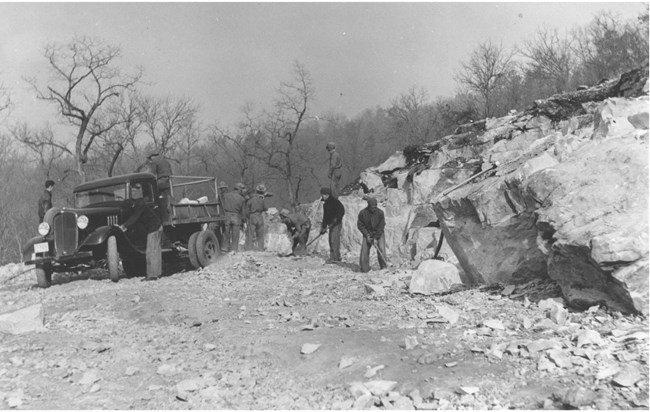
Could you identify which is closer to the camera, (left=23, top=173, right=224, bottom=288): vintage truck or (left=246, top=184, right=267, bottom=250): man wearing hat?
(left=23, top=173, right=224, bottom=288): vintage truck

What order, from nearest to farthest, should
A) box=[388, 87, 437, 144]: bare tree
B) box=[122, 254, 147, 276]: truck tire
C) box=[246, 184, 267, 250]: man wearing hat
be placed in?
box=[122, 254, 147, 276]: truck tire → box=[246, 184, 267, 250]: man wearing hat → box=[388, 87, 437, 144]: bare tree

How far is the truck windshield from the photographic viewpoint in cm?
955

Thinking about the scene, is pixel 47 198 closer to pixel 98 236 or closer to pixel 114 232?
pixel 114 232

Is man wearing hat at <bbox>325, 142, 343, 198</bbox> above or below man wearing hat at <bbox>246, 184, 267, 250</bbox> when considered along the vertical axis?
above

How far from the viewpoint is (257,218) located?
1295 cm

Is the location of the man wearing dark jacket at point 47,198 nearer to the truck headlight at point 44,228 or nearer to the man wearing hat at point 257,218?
the truck headlight at point 44,228

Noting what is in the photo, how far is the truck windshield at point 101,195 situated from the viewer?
955cm

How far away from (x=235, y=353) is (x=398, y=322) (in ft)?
5.23

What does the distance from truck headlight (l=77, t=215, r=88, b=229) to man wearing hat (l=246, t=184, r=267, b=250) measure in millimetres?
4622

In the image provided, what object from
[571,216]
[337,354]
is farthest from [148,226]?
[571,216]

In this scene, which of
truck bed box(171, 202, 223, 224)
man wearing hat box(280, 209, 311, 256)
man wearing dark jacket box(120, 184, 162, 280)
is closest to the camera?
man wearing dark jacket box(120, 184, 162, 280)

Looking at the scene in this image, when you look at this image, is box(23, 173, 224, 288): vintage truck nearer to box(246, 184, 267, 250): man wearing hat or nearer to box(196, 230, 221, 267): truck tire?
box(196, 230, 221, 267): truck tire

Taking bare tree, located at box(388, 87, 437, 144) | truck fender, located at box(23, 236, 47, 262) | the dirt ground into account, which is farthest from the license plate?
bare tree, located at box(388, 87, 437, 144)

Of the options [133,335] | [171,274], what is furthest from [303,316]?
[171,274]
